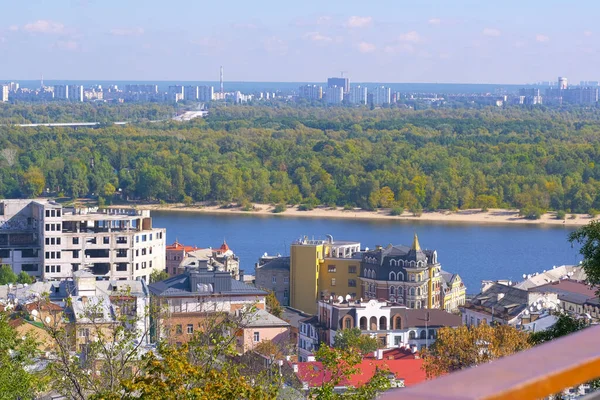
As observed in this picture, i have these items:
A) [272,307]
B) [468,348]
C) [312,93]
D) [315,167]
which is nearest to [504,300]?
[272,307]

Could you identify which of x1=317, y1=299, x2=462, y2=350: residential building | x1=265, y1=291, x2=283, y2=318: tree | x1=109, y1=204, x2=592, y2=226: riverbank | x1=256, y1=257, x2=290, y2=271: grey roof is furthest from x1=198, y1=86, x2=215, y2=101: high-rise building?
x1=317, y1=299, x2=462, y2=350: residential building

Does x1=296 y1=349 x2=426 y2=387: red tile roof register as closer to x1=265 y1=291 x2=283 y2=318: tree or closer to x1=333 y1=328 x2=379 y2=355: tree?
x1=333 y1=328 x2=379 y2=355: tree

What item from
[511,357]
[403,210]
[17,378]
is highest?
[511,357]

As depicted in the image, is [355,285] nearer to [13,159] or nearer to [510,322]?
[510,322]

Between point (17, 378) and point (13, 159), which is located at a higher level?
point (17, 378)

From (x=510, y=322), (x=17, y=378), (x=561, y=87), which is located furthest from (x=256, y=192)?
(x=561, y=87)

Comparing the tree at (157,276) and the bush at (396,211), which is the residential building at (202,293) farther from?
the bush at (396,211)

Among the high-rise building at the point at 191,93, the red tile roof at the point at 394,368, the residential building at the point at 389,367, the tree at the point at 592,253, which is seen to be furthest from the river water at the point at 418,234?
the high-rise building at the point at 191,93
